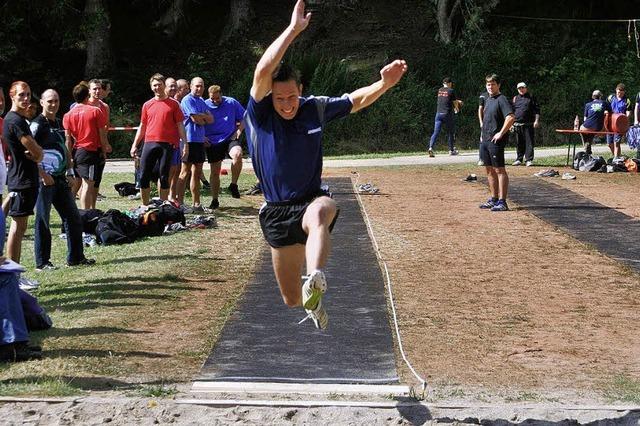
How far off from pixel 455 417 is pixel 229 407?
4.54 feet

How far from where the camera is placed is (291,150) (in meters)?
7.21

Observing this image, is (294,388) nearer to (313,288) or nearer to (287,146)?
(313,288)

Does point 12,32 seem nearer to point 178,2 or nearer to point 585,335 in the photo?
point 178,2

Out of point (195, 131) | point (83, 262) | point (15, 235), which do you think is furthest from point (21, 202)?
point (195, 131)

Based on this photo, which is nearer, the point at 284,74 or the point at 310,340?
the point at 284,74

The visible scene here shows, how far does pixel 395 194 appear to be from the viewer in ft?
63.7

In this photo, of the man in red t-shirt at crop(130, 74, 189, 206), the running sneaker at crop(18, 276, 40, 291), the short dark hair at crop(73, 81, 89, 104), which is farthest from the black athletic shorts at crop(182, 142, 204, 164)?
the running sneaker at crop(18, 276, 40, 291)

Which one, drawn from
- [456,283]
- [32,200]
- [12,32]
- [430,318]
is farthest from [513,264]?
[12,32]

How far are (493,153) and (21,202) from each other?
7.91 metres

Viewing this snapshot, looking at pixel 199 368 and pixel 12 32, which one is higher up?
pixel 12 32

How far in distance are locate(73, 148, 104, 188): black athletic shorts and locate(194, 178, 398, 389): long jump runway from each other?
10.7ft

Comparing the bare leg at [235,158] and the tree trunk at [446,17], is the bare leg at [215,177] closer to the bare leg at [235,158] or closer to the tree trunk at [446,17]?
the bare leg at [235,158]

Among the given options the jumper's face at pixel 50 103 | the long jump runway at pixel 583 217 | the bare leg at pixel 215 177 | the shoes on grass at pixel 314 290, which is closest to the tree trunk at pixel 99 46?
the long jump runway at pixel 583 217

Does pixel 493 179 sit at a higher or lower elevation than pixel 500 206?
higher
